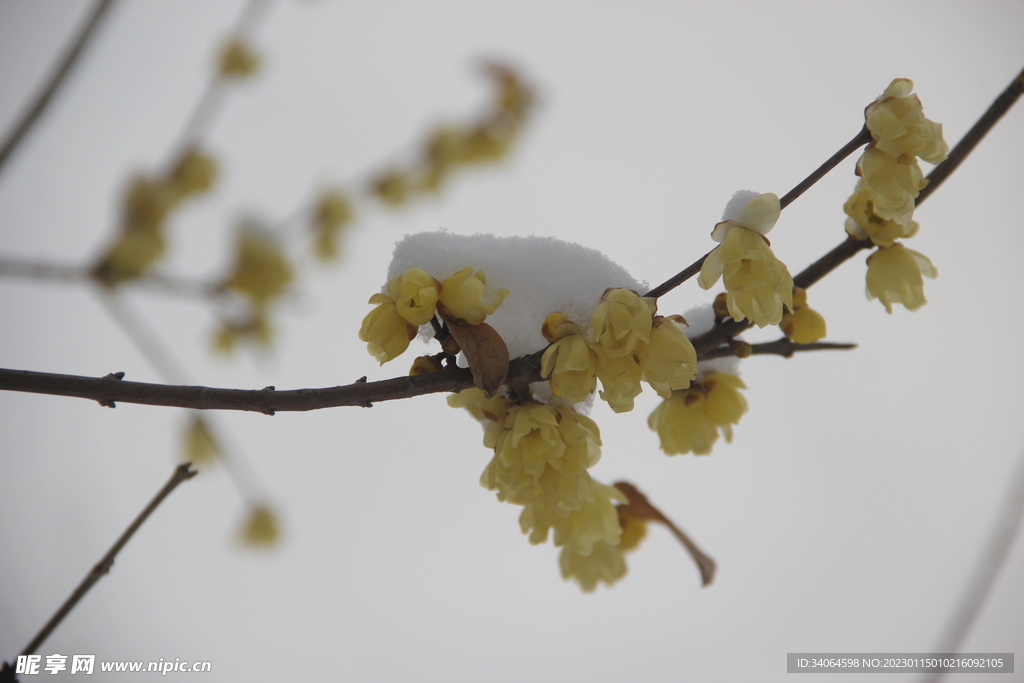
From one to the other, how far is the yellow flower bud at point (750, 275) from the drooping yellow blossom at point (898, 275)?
146 millimetres

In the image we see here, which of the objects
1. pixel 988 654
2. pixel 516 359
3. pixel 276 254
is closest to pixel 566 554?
pixel 516 359

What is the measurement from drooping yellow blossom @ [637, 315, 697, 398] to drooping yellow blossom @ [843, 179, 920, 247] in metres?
0.22

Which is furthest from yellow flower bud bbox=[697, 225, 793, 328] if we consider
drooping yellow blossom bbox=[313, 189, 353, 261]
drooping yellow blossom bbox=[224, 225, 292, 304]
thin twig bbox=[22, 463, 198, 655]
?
drooping yellow blossom bbox=[313, 189, 353, 261]

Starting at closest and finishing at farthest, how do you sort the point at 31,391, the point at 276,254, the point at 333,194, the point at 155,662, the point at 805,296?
the point at 31,391, the point at 805,296, the point at 155,662, the point at 276,254, the point at 333,194

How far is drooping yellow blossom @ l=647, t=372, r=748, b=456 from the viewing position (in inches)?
19.2

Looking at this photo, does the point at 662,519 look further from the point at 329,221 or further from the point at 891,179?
the point at 329,221

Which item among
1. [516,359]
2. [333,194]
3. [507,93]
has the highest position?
[507,93]

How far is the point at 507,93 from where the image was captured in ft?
6.48

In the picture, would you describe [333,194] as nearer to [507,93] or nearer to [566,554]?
[507,93]

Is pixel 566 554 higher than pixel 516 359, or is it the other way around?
pixel 516 359

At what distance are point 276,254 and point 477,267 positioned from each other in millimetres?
950

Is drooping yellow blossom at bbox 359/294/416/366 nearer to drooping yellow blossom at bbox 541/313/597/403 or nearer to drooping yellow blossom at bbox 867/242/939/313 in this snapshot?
drooping yellow blossom at bbox 541/313/597/403

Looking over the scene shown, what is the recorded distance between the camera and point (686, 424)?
1.61ft

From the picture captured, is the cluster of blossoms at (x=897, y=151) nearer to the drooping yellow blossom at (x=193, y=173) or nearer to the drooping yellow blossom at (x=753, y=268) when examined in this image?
the drooping yellow blossom at (x=753, y=268)
